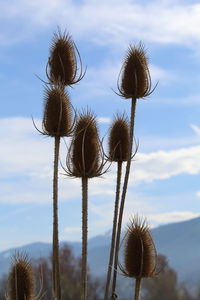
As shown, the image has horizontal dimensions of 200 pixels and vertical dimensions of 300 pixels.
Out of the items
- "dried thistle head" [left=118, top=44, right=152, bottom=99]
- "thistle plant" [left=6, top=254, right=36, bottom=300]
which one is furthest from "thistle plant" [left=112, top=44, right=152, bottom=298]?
"thistle plant" [left=6, top=254, right=36, bottom=300]

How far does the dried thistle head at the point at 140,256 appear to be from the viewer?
285 inches

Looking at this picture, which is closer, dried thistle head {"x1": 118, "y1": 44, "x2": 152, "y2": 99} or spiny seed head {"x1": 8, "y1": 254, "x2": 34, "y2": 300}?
spiny seed head {"x1": 8, "y1": 254, "x2": 34, "y2": 300}

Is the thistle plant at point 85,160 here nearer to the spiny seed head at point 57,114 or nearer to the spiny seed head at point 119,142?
the spiny seed head at point 57,114

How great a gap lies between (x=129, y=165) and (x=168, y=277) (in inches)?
1421

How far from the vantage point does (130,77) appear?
8641 mm

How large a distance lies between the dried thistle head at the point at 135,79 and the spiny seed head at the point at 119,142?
446 millimetres

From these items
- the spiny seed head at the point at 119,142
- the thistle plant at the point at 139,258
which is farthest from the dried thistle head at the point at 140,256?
the spiny seed head at the point at 119,142

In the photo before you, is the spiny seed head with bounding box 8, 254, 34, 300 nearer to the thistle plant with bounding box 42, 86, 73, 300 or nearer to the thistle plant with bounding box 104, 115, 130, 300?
the thistle plant with bounding box 42, 86, 73, 300

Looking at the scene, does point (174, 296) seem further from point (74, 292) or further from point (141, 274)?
point (141, 274)

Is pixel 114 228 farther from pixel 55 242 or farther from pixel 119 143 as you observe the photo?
pixel 119 143

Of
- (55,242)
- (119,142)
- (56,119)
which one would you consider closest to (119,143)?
(119,142)

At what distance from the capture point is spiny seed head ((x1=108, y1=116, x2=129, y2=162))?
346 inches

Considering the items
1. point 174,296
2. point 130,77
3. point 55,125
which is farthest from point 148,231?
point 174,296

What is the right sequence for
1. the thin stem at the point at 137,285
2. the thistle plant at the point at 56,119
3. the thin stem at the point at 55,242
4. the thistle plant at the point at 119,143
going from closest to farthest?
the thin stem at the point at 137,285 < the thin stem at the point at 55,242 < the thistle plant at the point at 56,119 < the thistle plant at the point at 119,143
